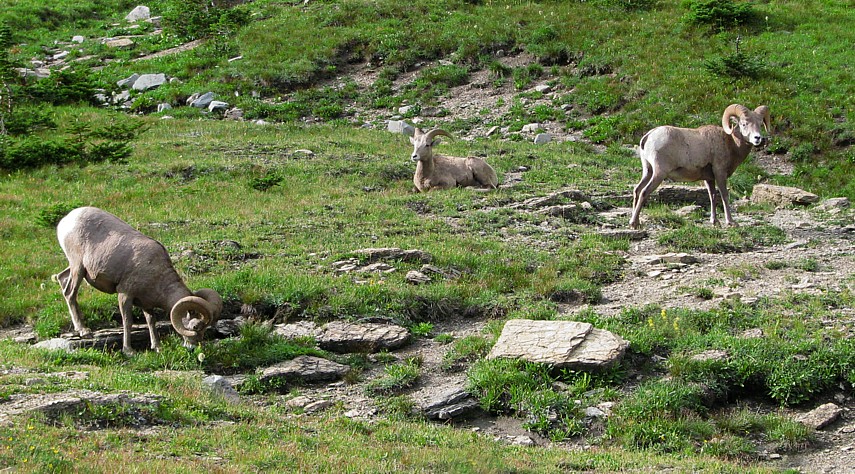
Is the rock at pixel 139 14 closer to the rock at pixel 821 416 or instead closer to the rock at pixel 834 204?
the rock at pixel 834 204

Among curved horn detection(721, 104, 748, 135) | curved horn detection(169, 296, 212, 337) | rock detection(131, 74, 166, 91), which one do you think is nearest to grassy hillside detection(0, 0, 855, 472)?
curved horn detection(169, 296, 212, 337)

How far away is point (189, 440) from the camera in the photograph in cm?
793

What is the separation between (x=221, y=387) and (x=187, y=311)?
58.1 inches

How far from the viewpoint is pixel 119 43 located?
41.6 meters

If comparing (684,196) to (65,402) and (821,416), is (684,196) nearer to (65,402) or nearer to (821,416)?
(821,416)

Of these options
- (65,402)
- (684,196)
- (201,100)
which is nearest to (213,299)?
(65,402)

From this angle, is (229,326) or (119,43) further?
(119,43)

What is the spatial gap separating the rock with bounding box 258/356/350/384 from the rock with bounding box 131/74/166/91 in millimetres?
26371

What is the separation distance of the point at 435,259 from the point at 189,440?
729cm

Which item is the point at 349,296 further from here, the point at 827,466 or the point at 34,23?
the point at 34,23

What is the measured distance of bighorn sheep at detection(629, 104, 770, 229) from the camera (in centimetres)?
1775

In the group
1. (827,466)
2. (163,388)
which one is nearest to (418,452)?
(163,388)

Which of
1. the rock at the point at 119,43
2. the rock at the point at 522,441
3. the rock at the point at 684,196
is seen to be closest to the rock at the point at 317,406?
the rock at the point at 522,441

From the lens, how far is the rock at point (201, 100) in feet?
107
